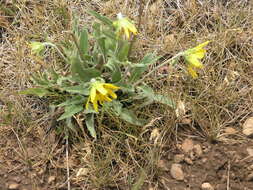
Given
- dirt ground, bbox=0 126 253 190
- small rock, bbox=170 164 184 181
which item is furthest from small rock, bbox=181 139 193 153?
small rock, bbox=170 164 184 181

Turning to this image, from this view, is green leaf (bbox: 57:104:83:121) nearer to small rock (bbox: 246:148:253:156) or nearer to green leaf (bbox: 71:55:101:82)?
green leaf (bbox: 71:55:101:82)

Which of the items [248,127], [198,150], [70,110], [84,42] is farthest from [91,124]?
[248,127]

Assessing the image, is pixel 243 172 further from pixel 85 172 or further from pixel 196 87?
pixel 85 172

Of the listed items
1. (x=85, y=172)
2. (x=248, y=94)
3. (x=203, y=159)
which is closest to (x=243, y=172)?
(x=203, y=159)

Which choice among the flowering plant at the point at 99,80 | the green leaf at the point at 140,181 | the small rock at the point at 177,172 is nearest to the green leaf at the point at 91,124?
the flowering plant at the point at 99,80

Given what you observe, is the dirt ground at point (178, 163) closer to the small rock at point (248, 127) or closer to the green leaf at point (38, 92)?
the small rock at point (248, 127)

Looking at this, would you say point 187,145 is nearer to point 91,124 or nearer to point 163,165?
point 163,165
